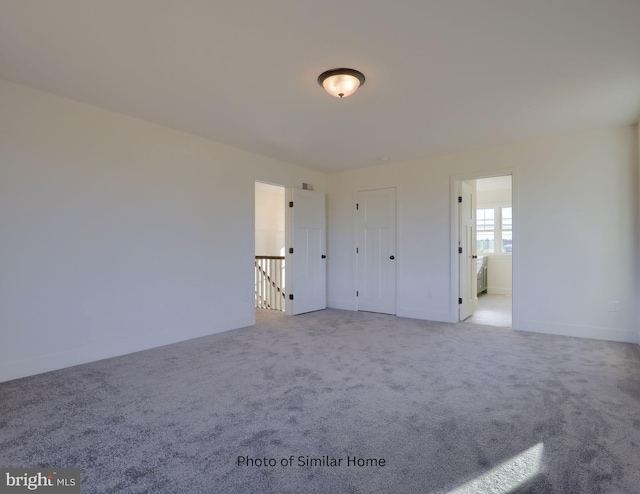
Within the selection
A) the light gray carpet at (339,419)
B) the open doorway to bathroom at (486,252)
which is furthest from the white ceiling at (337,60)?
the light gray carpet at (339,419)

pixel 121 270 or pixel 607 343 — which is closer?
pixel 121 270

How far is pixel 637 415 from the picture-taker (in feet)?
7.16

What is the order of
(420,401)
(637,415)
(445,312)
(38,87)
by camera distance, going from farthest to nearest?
(445,312) → (38,87) → (420,401) → (637,415)

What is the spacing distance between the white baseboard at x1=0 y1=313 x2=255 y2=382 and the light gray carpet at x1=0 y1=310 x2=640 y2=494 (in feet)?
0.37

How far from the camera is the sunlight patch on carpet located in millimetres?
1538

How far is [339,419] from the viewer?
216 centimetres

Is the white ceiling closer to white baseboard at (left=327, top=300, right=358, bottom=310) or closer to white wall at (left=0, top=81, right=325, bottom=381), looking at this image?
white wall at (left=0, top=81, right=325, bottom=381)

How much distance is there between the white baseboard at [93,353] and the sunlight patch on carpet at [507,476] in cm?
326

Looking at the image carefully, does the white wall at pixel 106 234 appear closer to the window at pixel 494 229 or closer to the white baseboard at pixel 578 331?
the white baseboard at pixel 578 331

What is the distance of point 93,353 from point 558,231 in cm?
534

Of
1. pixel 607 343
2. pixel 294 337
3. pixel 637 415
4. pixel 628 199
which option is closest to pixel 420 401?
pixel 637 415

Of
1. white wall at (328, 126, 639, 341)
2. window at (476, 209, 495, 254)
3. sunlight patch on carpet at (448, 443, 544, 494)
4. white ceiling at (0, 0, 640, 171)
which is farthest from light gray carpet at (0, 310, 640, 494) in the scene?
window at (476, 209, 495, 254)

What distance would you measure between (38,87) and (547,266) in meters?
5.66

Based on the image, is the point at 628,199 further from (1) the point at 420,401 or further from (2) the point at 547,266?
(1) the point at 420,401
